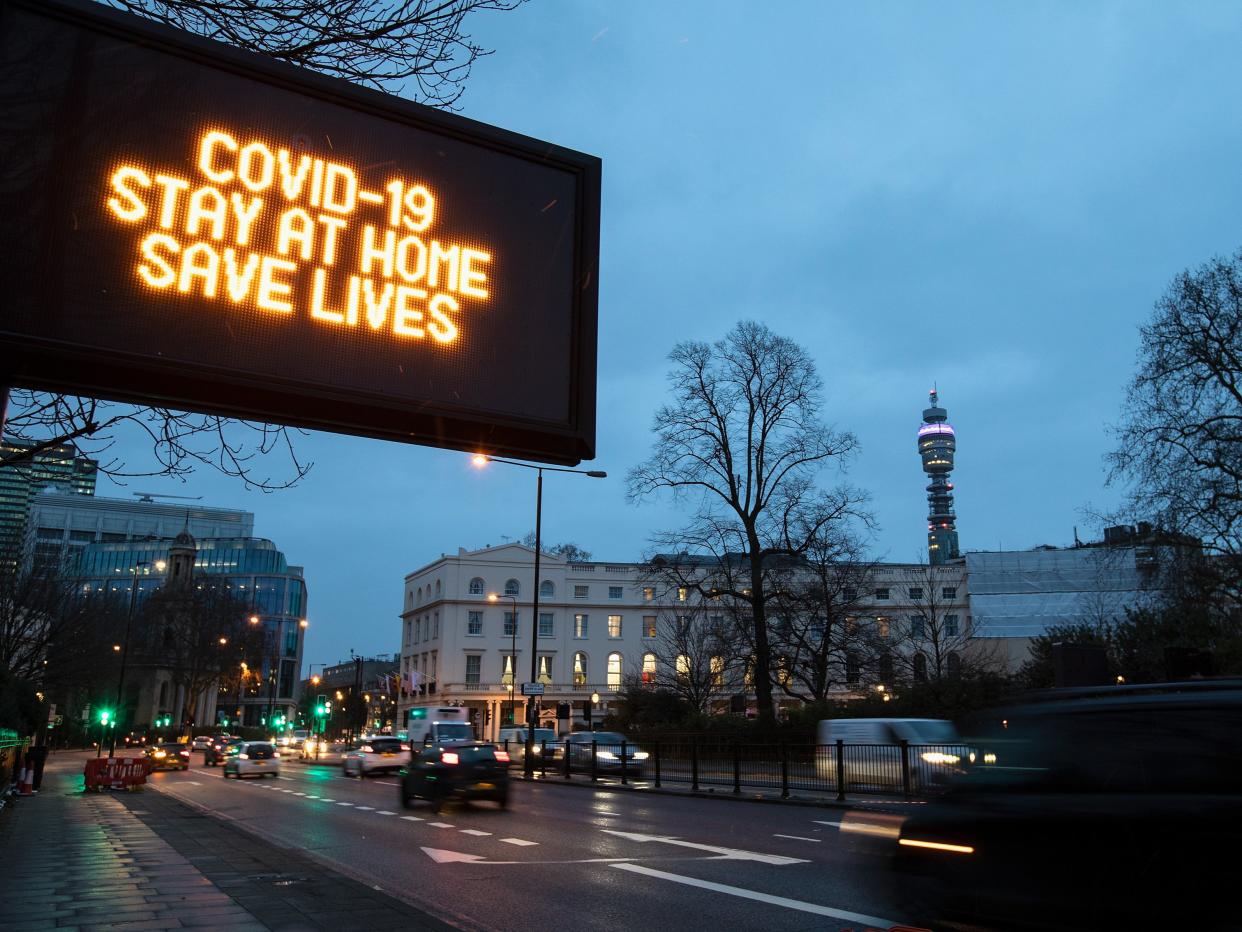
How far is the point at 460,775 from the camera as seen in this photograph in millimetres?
19953

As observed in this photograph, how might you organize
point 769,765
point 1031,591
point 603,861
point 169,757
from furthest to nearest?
point 1031,591
point 169,757
point 769,765
point 603,861

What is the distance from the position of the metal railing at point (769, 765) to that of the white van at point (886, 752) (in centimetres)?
2

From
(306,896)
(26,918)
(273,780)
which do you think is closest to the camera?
(26,918)

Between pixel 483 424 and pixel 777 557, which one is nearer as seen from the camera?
pixel 483 424

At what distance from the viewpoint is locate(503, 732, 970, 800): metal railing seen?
20844mm

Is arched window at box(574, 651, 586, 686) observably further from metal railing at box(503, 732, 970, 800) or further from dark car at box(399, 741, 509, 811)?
dark car at box(399, 741, 509, 811)

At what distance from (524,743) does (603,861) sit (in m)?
31.4

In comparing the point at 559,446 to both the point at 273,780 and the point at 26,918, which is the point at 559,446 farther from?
the point at 273,780

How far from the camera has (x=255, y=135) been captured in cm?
355

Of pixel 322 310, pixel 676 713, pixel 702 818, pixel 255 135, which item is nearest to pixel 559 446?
pixel 322 310

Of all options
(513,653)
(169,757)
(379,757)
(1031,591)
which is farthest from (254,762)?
(1031,591)

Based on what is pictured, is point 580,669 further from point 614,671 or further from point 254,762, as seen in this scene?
point 254,762

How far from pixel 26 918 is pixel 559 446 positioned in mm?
6712

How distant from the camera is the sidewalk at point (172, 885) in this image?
24.2 feet
